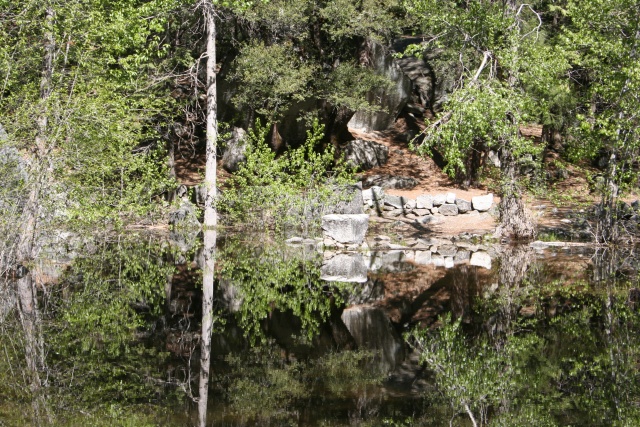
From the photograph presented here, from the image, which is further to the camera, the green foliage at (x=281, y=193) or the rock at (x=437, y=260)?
the green foliage at (x=281, y=193)

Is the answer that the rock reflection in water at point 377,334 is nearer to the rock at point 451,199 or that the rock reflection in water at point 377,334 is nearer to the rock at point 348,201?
the rock at point 348,201

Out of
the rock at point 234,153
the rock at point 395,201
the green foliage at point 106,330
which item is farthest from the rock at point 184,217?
the green foliage at point 106,330

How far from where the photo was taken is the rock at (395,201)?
22.5 m

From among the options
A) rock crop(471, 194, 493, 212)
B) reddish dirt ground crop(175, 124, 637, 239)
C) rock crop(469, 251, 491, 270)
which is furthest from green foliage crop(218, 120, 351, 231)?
rock crop(469, 251, 491, 270)

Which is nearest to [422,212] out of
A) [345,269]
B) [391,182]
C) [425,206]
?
[425,206]

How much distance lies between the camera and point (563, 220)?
20.6 m

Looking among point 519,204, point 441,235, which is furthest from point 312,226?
point 519,204

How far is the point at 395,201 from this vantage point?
22.6 meters

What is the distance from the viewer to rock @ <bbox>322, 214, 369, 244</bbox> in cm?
1756

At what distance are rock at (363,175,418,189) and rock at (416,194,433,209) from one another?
95.9 inches

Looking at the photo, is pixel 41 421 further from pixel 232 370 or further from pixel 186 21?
pixel 186 21

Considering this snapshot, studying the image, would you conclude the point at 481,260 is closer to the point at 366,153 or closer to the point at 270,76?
the point at 270,76

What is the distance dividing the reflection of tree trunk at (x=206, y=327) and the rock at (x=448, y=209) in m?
8.09

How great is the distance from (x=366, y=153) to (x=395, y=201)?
14.8ft
